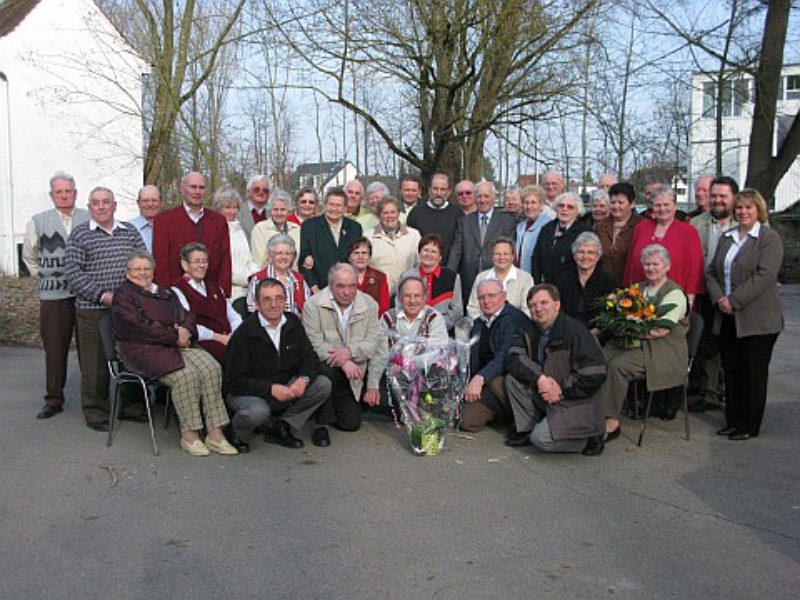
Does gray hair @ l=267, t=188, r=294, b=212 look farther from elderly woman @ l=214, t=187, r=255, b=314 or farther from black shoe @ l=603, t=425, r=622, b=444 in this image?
black shoe @ l=603, t=425, r=622, b=444

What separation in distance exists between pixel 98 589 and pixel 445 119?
942 centimetres

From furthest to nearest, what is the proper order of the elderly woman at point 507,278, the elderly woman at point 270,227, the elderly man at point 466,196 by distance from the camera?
the elderly man at point 466,196
the elderly woman at point 270,227
the elderly woman at point 507,278

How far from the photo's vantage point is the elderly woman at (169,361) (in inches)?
235

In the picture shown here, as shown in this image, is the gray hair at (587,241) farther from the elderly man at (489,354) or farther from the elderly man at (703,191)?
the elderly man at (703,191)

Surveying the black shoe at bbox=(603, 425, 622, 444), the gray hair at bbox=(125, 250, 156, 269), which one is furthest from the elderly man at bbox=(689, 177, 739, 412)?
the gray hair at bbox=(125, 250, 156, 269)

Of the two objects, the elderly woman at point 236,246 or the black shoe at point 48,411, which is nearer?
the black shoe at point 48,411

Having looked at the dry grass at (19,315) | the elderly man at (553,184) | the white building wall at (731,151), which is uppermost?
the white building wall at (731,151)

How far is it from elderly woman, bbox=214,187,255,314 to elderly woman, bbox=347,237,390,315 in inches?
40.6

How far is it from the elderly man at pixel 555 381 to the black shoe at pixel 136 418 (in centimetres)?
311

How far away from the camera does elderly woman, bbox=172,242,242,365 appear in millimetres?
6477

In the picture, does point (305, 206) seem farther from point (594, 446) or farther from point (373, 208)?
point (594, 446)

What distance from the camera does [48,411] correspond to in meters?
7.04

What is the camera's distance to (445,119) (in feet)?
39.5

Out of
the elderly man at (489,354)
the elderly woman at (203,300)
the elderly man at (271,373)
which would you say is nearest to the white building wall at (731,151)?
the elderly man at (489,354)
